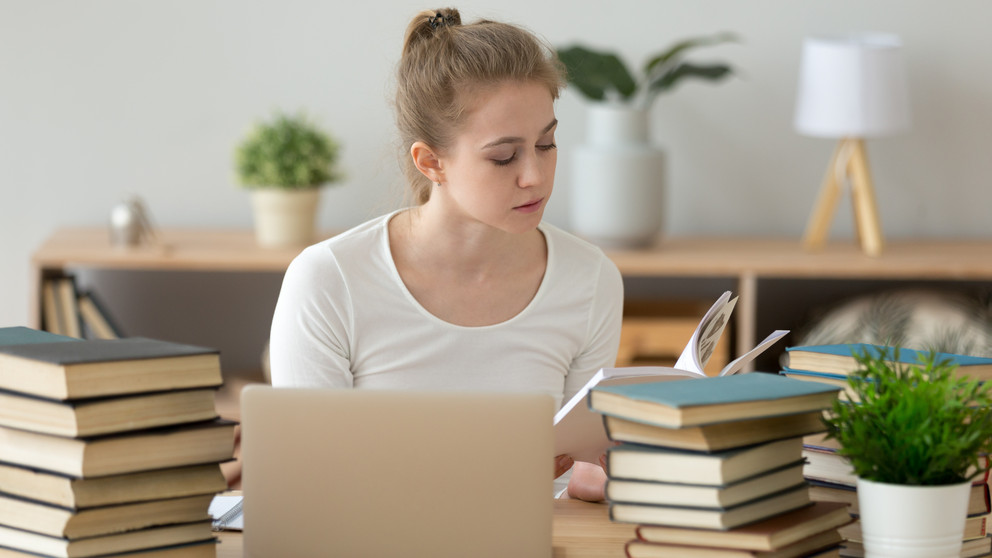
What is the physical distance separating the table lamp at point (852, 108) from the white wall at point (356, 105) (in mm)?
212

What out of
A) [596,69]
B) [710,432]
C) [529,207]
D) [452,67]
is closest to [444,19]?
[452,67]

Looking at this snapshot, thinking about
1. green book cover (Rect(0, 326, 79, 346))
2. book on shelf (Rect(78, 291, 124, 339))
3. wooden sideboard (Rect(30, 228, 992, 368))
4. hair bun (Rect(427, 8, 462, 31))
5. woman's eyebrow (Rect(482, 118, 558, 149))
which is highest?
hair bun (Rect(427, 8, 462, 31))

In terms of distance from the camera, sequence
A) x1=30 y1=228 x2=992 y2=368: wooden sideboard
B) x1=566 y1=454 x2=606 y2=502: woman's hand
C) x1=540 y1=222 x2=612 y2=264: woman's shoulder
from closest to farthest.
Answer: x1=566 y1=454 x2=606 y2=502: woman's hand < x1=540 y1=222 x2=612 y2=264: woman's shoulder < x1=30 y1=228 x2=992 y2=368: wooden sideboard

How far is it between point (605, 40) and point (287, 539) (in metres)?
2.23

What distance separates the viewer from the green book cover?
1.11 metres

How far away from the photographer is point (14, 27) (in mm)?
2984

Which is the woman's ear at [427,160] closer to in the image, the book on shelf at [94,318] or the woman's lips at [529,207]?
the woman's lips at [529,207]

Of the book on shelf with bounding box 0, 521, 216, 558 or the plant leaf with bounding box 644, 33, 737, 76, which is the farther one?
the plant leaf with bounding box 644, 33, 737, 76

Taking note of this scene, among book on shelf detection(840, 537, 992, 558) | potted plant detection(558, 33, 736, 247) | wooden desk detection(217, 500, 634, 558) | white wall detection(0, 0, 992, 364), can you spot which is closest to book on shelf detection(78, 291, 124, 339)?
white wall detection(0, 0, 992, 364)

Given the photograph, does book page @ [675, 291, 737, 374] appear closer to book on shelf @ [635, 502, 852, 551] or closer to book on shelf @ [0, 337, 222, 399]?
book on shelf @ [635, 502, 852, 551]

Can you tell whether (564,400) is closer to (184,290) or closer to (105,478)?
(105,478)

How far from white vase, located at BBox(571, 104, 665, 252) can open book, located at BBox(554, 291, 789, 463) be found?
4.57ft

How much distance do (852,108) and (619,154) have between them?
0.59 m

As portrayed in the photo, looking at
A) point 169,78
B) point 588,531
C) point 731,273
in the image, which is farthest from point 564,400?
point 169,78
